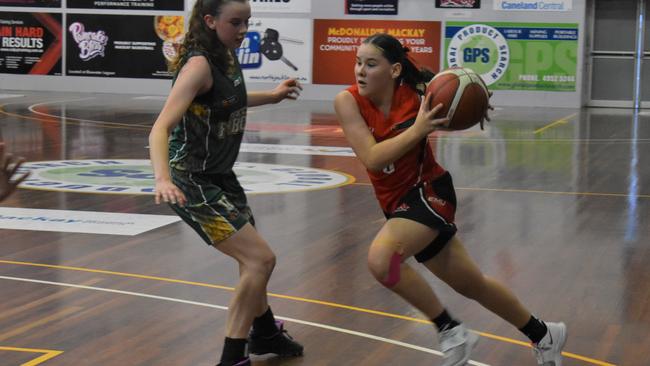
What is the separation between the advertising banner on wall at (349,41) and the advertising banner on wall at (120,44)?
3.75 m

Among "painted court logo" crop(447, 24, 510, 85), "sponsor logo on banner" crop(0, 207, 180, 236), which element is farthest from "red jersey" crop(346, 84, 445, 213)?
"painted court logo" crop(447, 24, 510, 85)

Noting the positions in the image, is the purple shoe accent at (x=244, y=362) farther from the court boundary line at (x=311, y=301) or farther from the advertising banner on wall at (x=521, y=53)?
the advertising banner on wall at (x=521, y=53)

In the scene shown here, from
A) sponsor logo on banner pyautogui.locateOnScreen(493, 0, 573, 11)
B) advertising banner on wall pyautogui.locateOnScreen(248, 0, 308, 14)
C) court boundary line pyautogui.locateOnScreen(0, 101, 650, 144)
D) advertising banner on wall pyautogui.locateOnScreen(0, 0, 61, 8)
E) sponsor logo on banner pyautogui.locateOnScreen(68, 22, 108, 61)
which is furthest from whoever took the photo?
advertising banner on wall pyautogui.locateOnScreen(0, 0, 61, 8)

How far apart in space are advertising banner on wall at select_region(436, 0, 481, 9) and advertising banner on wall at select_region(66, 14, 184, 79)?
6.66m

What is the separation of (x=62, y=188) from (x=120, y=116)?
9.97m

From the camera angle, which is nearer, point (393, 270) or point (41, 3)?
point (393, 270)

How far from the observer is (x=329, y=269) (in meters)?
7.43

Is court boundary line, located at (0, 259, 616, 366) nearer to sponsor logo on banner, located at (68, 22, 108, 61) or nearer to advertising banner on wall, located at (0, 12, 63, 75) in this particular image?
sponsor logo on banner, located at (68, 22, 108, 61)

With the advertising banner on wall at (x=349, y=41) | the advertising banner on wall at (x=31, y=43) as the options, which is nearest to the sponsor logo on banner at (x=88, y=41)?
the advertising banner on wall at (x=31, y=43)

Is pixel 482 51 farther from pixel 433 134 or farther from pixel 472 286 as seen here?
pixel 472 286

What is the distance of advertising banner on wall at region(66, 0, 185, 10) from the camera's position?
28.2 meters

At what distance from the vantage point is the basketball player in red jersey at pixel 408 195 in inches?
184

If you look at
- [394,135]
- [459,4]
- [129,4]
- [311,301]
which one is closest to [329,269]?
[311,301]

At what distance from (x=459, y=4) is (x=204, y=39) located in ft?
73.1
